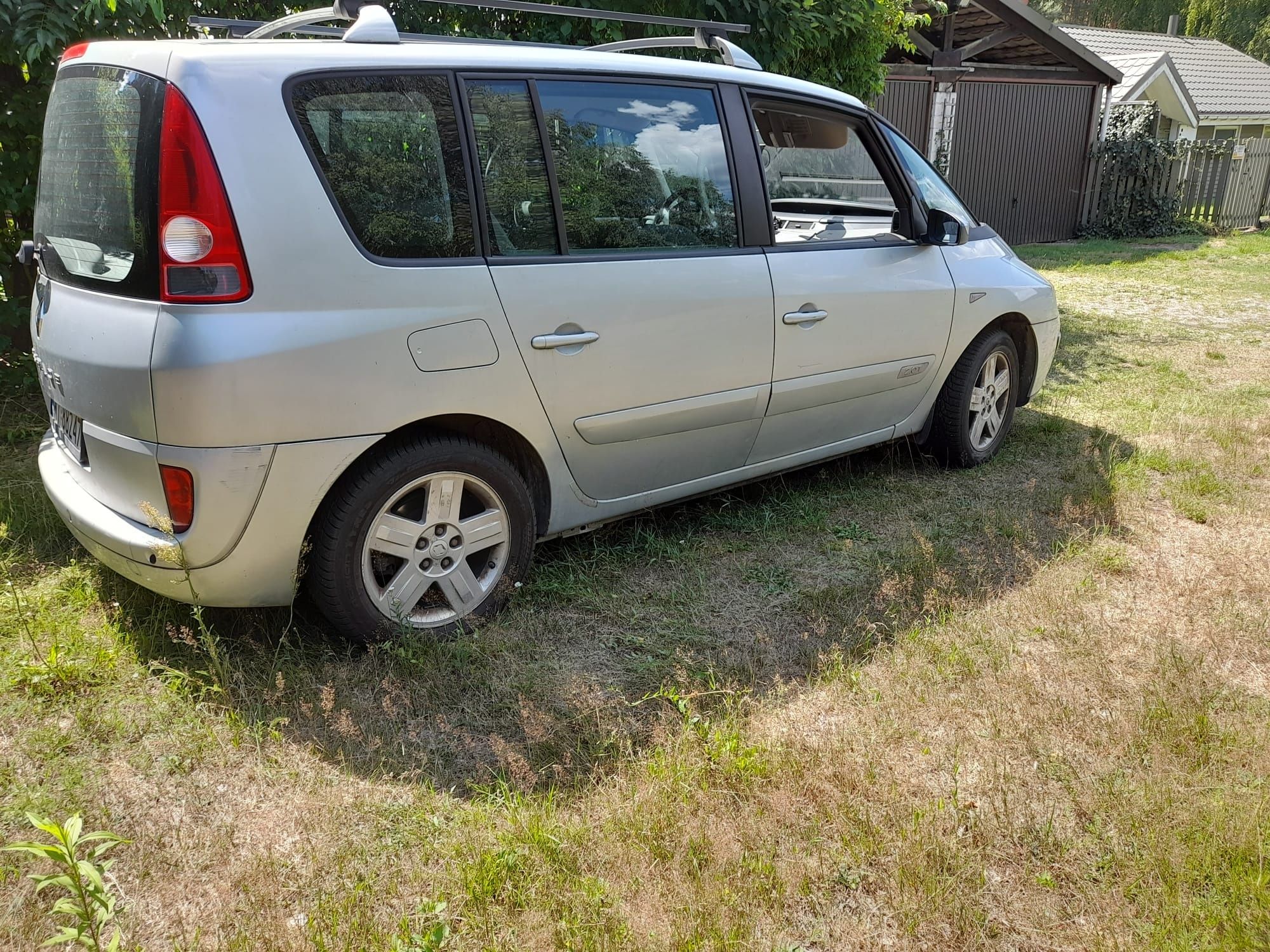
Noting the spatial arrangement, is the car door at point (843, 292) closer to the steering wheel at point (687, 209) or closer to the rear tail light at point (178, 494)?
the steering wheel at point (687, 209)

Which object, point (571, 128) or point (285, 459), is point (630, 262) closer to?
point (571, 128)

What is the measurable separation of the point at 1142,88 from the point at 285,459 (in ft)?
81.7

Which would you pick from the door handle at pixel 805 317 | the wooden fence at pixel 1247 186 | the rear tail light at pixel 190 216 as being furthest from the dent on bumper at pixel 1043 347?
the wooden fence at pixel 1247 186

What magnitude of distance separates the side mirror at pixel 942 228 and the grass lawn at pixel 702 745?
1.25 metres

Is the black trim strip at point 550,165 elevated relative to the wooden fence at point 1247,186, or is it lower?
elevated

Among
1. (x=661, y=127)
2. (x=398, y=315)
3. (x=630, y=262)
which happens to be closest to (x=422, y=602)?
(x=398, y=315)

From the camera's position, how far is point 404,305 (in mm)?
2943

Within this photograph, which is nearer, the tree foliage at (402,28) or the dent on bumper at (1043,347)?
the tree foliage at (402,28)

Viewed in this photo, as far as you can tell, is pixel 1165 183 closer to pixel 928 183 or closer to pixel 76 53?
pixel 928 183

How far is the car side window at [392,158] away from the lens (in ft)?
9.31

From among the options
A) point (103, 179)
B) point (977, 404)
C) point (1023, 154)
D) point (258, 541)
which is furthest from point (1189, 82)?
point (258, 541)

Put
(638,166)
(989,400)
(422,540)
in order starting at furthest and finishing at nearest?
1. (989,400)
2. (638,166)
3. (422,540)

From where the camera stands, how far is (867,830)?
246 cm

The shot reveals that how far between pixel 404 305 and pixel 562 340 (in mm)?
554
